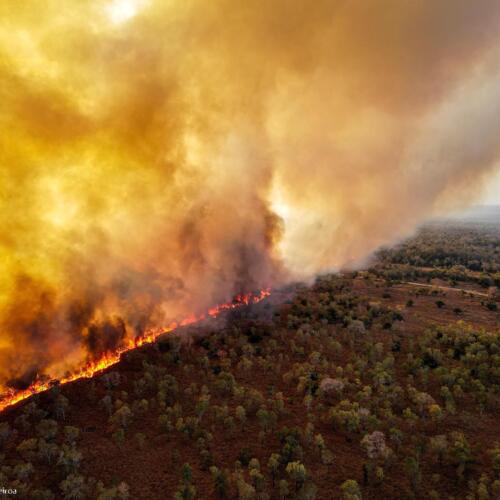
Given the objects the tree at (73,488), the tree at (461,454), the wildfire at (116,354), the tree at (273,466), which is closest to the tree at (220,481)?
the tree at (273,466)

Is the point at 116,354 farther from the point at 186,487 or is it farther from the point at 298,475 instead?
the point at 298,475

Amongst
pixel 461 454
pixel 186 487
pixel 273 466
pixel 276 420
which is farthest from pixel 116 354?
pixel 461 454

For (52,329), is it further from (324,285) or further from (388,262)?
(388,262)

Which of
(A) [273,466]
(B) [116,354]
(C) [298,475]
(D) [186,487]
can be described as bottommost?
(C) [298,475]

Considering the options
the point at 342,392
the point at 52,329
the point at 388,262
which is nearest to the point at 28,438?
the point at 52,329

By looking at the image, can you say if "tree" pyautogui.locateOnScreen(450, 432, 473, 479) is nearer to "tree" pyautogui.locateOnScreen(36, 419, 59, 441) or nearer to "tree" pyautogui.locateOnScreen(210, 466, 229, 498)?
"tree" pyautogui.locateOnScreen(210, 466, 229, 498)

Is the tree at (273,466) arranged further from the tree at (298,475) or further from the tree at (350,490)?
the tree at (350,490)
